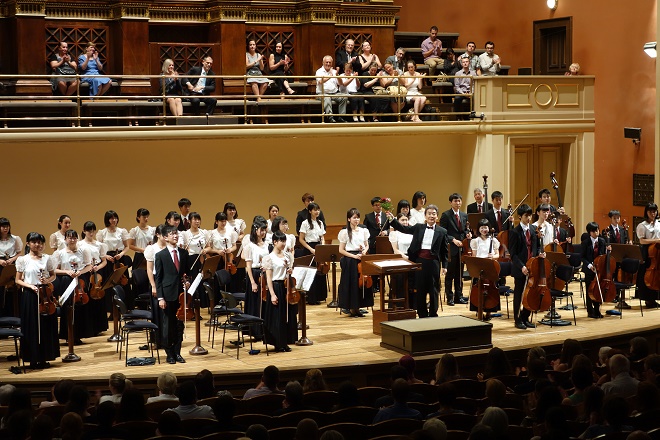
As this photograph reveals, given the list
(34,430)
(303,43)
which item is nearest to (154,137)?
(303,43)

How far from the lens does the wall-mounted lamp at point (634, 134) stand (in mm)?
17328

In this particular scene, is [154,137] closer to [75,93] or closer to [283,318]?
[75,93]

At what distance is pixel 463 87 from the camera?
1778cm

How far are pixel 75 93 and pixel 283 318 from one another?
6.33 m

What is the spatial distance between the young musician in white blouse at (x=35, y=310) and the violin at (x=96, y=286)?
1025 millimetres

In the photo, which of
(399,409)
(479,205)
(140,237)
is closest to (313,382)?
(399,409)

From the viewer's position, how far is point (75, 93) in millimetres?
15930

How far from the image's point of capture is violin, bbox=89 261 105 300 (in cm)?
1207

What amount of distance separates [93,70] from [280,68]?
3158 mm

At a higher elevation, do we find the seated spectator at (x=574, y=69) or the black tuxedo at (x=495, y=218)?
the seated spectator at (x=574, y=69)

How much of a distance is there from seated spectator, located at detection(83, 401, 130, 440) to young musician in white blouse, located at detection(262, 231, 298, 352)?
4.49m

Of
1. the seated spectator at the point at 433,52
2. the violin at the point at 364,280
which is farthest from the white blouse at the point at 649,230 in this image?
the seated spectator at the point at 433,52

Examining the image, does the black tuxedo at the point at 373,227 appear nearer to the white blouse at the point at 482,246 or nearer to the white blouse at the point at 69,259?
the white blouse at the point at 482,246

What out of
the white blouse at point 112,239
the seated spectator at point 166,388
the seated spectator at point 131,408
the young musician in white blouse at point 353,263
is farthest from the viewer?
the young musician in white blouse at point 353,263
